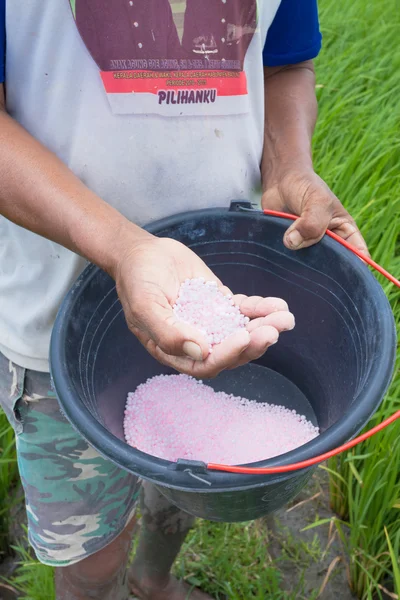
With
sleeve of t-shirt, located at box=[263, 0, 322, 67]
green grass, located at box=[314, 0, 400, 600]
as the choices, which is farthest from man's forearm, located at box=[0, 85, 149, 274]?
green grass, located at box=[314, 0, 400, 600]

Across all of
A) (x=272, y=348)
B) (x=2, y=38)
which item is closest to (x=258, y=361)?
(x=272, y=348)

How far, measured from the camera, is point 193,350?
2.64 ft

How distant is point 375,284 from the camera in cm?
102

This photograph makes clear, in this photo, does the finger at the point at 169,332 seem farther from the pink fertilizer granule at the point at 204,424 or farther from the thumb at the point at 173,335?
the pink fertilizer granule at the point at 204,424

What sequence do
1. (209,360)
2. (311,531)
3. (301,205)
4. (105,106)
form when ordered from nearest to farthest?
(209,360), (105,106), (301,205), (311,531)

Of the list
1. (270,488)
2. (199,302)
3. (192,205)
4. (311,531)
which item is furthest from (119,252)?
(311,531)

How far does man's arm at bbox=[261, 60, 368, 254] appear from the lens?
1.08 m

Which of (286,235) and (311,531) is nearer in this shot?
(286,235)

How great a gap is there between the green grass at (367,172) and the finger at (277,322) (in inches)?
22.8

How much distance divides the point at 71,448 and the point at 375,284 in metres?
0.61

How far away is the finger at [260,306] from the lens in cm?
93

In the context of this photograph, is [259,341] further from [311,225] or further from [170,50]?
[170,50]

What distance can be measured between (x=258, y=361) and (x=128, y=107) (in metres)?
0.63

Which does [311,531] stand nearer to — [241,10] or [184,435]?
[184,435]
